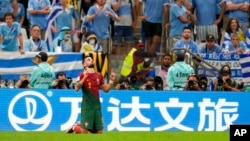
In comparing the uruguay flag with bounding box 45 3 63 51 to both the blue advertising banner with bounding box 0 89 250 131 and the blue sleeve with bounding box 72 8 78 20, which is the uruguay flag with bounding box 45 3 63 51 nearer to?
the blue sleeve with bounding box 72 8 78 20

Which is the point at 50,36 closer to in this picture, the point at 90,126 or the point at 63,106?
the point at 63,106

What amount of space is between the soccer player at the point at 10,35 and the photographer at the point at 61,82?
1.56 metres

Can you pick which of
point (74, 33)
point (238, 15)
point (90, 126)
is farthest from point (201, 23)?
point (90, 126)

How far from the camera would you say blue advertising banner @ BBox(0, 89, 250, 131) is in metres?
22.7

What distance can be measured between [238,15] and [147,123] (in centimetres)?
510

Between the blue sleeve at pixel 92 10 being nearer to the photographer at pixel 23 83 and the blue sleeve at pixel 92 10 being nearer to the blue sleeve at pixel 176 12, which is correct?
the blue sleeve at pixel 176 12

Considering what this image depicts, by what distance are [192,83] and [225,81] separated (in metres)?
1.15

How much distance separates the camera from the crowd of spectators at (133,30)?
24.6m

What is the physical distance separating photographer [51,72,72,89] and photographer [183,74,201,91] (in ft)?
8.51

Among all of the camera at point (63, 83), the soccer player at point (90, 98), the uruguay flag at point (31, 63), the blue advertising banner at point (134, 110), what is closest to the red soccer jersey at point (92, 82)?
the soccer player at point (90, 98)

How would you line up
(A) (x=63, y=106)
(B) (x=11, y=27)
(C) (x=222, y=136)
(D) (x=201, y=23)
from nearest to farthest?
(C) (x=222, y=136) → (A) (x=63, y=106) → (B) (x=11, y=27) → (D) (x=201, y=23)

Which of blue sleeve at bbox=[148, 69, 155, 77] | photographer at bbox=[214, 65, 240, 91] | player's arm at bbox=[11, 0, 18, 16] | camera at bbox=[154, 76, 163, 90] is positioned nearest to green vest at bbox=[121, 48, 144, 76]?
blue sleeve at bbox=[148, 69, 155, 77]

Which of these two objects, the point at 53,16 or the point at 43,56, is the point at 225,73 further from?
the point at 53,16

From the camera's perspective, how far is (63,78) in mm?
23484
